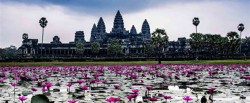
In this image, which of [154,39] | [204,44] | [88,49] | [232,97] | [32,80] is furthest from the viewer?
[88,49]

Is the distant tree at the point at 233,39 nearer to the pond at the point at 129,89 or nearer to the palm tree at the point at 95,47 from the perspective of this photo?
the palm tree at the point at 95,47

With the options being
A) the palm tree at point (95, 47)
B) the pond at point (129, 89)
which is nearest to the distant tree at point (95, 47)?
the palm tree at point (95, 47)

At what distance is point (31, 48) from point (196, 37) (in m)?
86.3

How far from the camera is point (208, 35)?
121625 millimetres

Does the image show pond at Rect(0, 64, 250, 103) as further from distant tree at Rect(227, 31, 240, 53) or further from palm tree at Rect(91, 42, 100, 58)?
palm tree at Rect(91, 42, 100, 58)

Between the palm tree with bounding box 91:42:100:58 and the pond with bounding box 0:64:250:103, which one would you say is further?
the palm tree with bounding box 91:42:100:58

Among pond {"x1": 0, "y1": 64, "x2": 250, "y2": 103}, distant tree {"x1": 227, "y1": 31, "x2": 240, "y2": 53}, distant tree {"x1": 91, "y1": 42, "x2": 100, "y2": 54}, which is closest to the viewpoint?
pond {"x1": 0, "y1": 64, "x2": 250, "y2": 103}

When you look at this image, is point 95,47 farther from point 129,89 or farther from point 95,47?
point 129,89

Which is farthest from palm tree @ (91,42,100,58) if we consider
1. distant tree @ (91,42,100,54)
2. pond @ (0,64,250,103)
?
pond @ (0,64,250,103)

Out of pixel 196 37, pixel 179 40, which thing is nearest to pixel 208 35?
pixel 196 37

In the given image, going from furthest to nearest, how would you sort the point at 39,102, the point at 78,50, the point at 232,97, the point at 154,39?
the point at 78,50 < the point at 154,39 < the point at 232,97 < the point at 39,102

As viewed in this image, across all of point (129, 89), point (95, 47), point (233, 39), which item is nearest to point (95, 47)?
point (95, 47)

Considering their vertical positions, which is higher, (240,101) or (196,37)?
(196,37)

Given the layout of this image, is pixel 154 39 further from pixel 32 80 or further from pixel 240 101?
pixel 240 101
